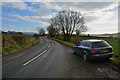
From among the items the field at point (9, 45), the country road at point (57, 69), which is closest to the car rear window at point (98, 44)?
the country road at point (57, 69)

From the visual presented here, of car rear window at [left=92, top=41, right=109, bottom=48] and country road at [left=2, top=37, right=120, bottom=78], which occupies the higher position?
car rear window at [left=92, top=41, right=109, bottom=48]

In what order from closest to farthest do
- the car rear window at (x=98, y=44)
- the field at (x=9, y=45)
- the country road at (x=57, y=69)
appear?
the country road at (x=57, y=69), the car rear window at (x=98, y=44), the field at (x=9, y=45)

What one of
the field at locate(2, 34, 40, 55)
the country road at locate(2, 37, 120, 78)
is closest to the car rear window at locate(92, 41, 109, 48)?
the country road at locate(2, 37, 120, 78)

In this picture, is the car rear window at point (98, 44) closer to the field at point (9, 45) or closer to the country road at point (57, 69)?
the country road at point (57, 69)

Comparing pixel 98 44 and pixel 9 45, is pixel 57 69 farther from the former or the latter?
pixel 9 45

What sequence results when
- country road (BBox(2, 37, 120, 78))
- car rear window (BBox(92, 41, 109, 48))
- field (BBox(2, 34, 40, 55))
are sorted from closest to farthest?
1. country road (BBox(2, 37, 120, 78))
2. car rear window (BBox(92, 41, 109, 48))
3. field (BBox(2, 34, 40, 55))

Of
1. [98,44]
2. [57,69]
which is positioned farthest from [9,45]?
[98,44]

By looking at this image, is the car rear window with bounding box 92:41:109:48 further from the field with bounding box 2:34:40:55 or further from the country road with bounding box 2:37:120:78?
the field with bounding box 2:34:40:55

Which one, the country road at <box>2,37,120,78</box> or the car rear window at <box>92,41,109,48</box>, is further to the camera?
the car rear window at <box>92,41,109,48</box>

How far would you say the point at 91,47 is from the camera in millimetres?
5418

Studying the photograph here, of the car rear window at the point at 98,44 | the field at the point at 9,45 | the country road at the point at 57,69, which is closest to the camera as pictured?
the country road at the point at 57,69

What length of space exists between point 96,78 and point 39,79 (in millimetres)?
2632

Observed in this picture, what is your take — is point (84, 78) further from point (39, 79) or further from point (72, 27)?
point (72, 27)

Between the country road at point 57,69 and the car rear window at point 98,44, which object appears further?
the car rear window at point 98,44
